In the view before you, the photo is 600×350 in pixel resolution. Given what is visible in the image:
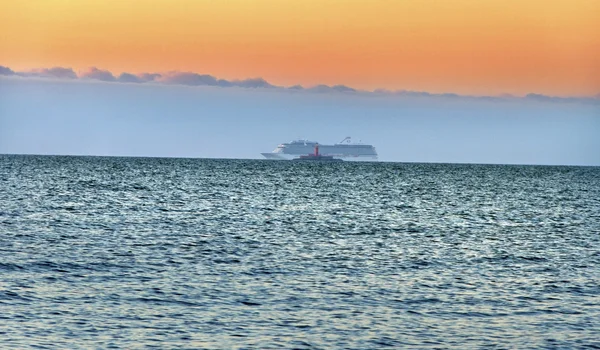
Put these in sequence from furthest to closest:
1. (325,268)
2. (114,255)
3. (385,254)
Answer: (385,254), (114,255), (325,268)

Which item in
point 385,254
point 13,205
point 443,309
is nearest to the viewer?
point 443,309

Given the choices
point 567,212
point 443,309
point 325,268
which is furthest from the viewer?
point 567,212

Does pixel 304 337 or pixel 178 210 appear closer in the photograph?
pixel 304 337

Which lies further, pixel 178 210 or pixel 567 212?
pixel 567 212

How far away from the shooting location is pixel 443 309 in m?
22.0

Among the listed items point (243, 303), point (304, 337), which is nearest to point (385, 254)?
point (243, 303)

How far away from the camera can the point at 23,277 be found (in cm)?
2534

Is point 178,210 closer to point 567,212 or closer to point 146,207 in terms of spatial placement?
point 146,207

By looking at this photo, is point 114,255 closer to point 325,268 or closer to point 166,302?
point 325,268

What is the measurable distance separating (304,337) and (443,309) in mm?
4947

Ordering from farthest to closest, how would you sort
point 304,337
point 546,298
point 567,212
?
point 567,212
point 546,298
point 304,337

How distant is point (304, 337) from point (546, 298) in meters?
8.51

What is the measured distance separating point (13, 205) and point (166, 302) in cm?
3758

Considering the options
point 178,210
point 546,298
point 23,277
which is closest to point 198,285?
point 23,277
